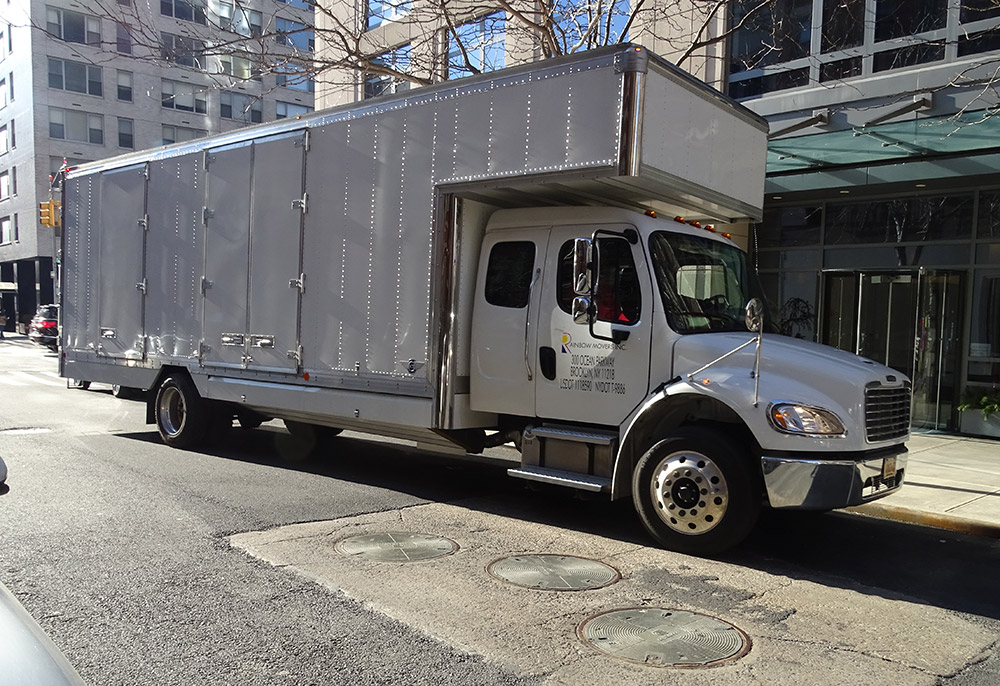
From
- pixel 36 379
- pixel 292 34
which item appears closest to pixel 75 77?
pixel 36 379

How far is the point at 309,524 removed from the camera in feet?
21.4

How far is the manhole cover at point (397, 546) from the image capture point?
5.70 meters

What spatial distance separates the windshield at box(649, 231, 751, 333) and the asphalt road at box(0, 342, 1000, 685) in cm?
178

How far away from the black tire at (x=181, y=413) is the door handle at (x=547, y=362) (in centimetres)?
490

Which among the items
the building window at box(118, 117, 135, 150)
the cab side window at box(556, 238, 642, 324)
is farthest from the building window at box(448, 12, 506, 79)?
the building window at box(118, 117, 135, 150)

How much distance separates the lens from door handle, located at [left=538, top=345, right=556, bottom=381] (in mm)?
6848

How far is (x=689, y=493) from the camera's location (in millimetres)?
5922

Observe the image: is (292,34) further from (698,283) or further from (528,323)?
(698,283)

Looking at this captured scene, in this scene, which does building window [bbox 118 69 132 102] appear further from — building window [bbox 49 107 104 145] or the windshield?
the windshield

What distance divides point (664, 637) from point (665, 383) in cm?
225

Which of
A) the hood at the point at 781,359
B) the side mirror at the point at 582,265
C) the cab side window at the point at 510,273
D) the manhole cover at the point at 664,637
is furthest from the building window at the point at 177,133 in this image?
the manhole cover at the point at 664,637

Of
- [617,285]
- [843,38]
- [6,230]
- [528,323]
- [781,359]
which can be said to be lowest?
[781,359]

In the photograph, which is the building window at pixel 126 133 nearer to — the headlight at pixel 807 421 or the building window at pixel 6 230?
the building window at pixel 6 230

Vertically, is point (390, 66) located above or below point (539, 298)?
above
